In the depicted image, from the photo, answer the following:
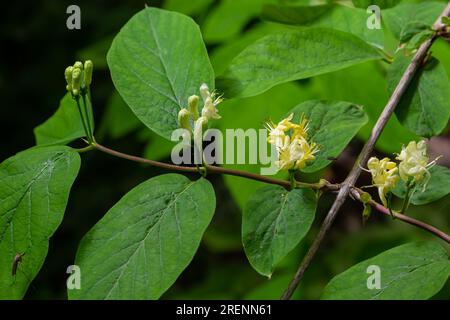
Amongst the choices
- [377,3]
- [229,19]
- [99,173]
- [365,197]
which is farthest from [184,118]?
[99,173]

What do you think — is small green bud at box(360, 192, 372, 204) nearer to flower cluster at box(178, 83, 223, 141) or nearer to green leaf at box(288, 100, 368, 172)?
green leaf at box(288, 100, 368, 172)

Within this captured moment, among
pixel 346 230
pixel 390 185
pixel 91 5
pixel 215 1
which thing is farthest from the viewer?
pixel 346 230

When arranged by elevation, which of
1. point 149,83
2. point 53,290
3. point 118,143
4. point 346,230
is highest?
point 149,83

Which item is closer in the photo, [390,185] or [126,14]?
[390,185]

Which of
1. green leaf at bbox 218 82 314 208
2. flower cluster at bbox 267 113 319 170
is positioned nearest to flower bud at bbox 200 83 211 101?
flower cluster at bbox 267 113 319 170
